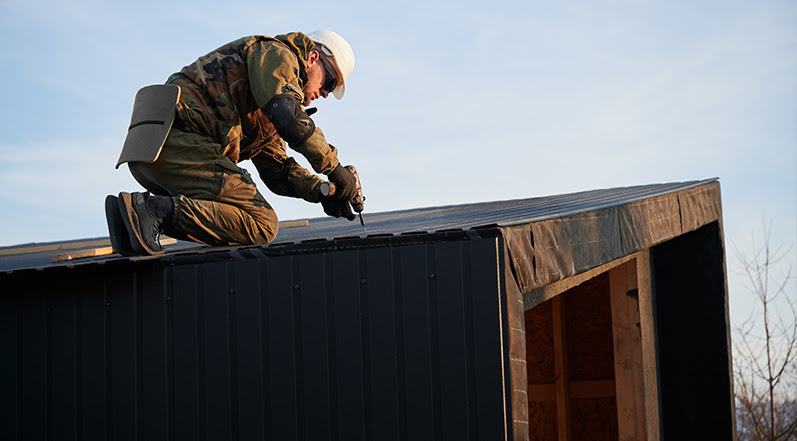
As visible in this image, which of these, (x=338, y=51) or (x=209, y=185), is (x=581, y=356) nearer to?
(x=338, y=51)

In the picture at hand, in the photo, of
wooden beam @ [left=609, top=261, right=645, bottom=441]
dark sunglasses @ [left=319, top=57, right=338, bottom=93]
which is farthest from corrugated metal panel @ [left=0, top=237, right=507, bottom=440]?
wooden beam @ [left=609, top=261, right=645, bottom=441]

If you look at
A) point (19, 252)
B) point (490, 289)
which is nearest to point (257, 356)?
point (490, 289)

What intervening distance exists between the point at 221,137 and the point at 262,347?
1.56 metres

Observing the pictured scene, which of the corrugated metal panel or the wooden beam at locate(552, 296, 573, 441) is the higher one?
the corrugated metal panel

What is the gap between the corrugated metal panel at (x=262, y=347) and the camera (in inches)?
148

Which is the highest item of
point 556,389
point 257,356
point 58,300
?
point 58,300

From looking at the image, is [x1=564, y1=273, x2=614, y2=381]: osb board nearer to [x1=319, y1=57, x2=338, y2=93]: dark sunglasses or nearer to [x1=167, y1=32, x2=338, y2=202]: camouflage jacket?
[x1=319, y1=57, x2=338, y2=93]: dark sunglasses

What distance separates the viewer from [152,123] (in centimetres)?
497

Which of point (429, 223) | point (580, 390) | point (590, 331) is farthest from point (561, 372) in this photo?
point (429, 223)

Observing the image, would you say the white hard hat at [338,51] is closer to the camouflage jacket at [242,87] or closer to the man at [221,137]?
the man at [221,137]

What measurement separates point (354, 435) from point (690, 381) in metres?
4.87

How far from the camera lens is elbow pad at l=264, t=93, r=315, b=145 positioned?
15.4 ft

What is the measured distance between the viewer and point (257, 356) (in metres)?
4.17

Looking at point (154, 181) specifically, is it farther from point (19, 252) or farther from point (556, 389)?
point (556, 389)
